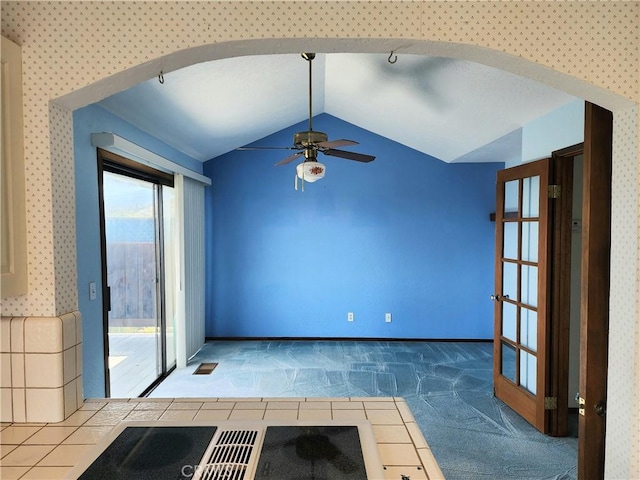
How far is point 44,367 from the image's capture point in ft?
3.66

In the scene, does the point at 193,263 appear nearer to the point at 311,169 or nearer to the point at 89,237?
the point at 89,237

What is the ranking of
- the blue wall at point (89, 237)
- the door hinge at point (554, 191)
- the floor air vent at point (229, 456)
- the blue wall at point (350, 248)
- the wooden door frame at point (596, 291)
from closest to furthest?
the floor air vent at point (229, 456)
the wooden door frame at point (596, 291)
the blue wall at point (89, 237)
the door hinge at point (554, 191)
the blue wall at point (350, 248)

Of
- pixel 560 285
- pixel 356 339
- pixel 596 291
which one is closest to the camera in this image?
pixel 596 291

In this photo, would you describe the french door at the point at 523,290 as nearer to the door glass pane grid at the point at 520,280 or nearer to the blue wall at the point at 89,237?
the door glass pane grid at the point at 520,280

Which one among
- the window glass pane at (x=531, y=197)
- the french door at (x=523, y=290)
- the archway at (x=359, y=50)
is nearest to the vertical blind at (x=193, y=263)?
the archway at (x=359, y=50)

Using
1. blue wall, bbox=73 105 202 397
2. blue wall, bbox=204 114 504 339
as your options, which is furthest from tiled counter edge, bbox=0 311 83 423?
blue wall, bbox=204 114 504 339

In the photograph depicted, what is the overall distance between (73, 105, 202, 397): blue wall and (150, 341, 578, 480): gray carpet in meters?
1.08

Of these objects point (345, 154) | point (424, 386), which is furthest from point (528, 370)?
point (345, 154)

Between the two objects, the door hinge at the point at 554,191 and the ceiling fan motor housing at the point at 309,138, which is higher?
the ceiling fan motor housing at the point at 309,138

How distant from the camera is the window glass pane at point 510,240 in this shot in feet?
10.3

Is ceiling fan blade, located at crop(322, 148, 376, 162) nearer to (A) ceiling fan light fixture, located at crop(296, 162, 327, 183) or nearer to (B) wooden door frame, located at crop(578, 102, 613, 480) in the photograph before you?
(A) ceiling fan light fixture, located at crop(296, 162, 327, 183)

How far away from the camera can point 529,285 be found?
2.92 m

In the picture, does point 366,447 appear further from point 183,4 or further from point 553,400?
point 553,400

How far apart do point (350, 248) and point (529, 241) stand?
240 centimetres
